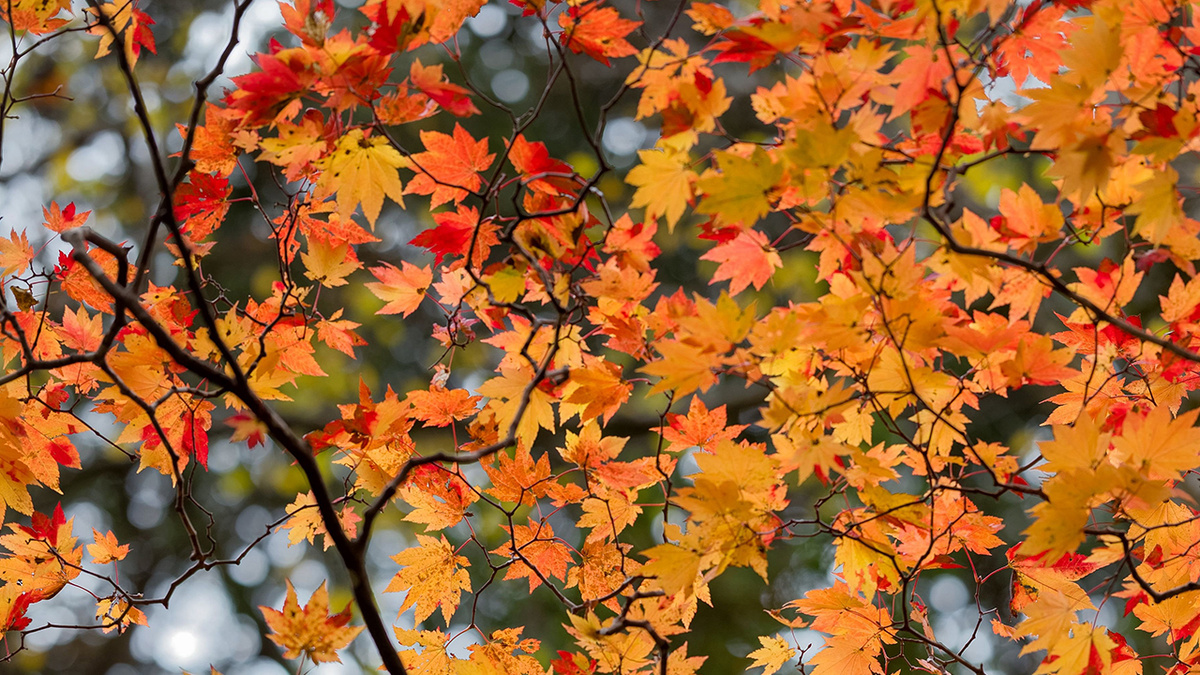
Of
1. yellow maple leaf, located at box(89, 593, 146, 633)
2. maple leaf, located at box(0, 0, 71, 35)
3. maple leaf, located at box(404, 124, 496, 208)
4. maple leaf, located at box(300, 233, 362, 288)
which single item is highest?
maple leaf, located at box(0, 0, 71, 35)

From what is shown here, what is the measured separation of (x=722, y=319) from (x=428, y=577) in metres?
0.80

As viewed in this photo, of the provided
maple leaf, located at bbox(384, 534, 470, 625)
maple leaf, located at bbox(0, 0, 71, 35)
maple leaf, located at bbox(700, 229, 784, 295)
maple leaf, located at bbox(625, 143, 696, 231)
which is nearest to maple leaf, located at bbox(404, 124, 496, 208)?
maple leaf, located at bbox(625, 143, 696, 231)

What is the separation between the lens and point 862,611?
4.82ft

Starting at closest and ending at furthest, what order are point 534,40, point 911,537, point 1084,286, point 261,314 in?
point 1084,286, point 911,537, point 261,314, point 534,40

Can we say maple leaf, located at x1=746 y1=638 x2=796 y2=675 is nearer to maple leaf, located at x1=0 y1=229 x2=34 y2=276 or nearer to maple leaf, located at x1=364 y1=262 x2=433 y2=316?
maple leaf, located at x1=364 y1=262 x2=433 y2=316

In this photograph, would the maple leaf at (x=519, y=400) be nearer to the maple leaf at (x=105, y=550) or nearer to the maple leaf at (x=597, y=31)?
the maple leaf at (x=597, y=31)

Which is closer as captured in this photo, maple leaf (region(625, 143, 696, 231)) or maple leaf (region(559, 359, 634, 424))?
maple leaf (region(625, 143, 696, 231))

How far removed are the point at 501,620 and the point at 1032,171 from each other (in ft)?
A: 12.9

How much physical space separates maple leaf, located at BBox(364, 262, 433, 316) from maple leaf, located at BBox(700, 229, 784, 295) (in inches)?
21.5

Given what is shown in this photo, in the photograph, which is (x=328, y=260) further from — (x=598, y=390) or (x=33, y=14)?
(x=33, y=14)

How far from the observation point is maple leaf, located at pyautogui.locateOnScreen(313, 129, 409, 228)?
1.29 meters

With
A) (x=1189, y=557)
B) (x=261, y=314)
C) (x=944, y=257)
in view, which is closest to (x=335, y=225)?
(x=261, y=314)

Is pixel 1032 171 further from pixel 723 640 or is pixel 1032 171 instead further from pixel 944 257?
pixel 944 257

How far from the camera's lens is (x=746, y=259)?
1.46 meters
